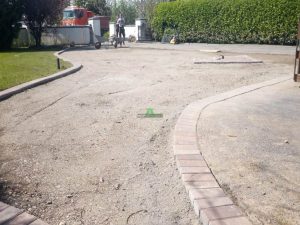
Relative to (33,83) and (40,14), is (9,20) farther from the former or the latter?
(33,83)

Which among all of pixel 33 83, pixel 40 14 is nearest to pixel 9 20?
pixel 40 14

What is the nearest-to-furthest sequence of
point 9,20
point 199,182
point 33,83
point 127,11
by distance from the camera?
point 199,182 < point 33,83 < point 9,20 < point 127,11

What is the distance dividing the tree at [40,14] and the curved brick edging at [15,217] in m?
20.6

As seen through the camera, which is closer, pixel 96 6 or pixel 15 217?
pixel 15 217

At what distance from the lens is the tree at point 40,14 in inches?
860

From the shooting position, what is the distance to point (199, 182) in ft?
11.6

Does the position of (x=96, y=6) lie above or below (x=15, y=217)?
above

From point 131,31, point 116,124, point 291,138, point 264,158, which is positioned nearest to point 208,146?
point 264,158

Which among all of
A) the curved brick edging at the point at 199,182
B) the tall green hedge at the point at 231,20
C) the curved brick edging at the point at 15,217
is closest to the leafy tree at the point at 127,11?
the tall green hedge at the point at 231,20

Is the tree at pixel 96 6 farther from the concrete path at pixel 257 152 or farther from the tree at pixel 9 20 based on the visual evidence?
the concrete path at pixel 257 152

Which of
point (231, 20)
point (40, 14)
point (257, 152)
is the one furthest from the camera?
point (231, 20)

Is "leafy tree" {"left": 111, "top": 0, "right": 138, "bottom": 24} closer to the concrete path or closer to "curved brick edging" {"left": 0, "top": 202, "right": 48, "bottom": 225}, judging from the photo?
the concrete path

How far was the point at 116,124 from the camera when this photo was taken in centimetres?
568

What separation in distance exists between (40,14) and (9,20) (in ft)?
6.79
